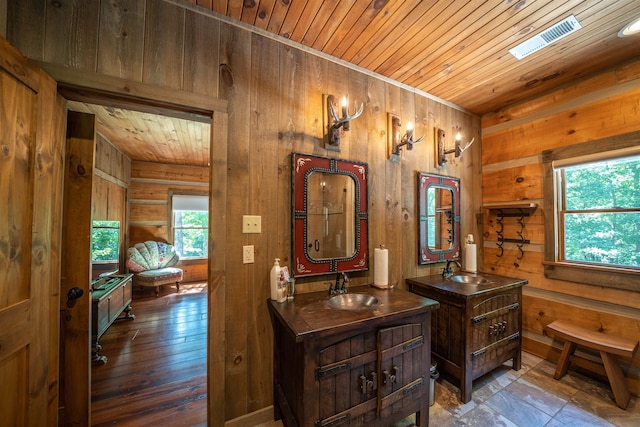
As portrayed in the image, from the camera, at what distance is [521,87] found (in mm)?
2361

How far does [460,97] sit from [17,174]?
3.43 meters

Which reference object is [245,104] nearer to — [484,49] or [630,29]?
[484,49]

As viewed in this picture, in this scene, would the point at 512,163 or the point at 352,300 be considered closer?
the point at 352,300

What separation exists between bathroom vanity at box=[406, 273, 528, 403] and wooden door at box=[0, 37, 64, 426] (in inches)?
95.6

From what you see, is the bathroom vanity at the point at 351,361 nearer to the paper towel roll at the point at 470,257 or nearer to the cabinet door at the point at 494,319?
the cabinet door at the point at 494,319

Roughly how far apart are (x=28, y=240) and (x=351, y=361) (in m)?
1.67

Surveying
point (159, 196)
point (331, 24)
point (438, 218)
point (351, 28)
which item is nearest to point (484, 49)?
point (351, 28)

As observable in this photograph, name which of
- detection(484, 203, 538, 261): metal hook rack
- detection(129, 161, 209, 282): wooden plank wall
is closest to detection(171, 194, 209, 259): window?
detection(129, 161, 209, 282): wooden plank wall

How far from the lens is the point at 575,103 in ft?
7.22

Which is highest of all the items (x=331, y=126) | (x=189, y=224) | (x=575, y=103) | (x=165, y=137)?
(x=165, y=137)

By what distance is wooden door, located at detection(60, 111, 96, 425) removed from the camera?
4.62 ft

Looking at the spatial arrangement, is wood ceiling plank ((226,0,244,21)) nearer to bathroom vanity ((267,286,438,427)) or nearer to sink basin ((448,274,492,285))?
bathroom vanity ((267,286,438,427))

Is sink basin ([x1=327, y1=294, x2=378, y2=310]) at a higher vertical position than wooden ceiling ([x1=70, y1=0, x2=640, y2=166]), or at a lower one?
lower

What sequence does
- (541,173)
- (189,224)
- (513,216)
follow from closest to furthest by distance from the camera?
(541,173) < (513,216) < (189,224)
